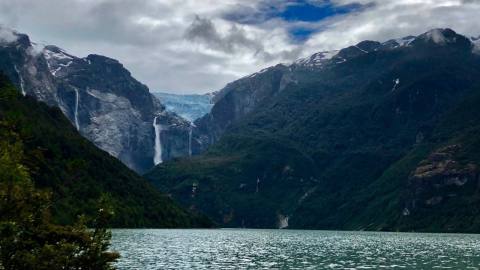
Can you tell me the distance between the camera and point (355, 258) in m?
139

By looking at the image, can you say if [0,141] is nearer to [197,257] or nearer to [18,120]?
[18,120]

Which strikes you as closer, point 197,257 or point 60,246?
point 60,246

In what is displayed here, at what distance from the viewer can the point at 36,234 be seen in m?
47.4

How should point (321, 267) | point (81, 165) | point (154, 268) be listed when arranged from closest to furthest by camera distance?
point (81, 165), point (154, 268), point (321, 267)

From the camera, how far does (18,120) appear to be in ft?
188

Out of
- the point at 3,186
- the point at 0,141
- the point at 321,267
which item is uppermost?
the point at 0,141

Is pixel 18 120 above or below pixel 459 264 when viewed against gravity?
above

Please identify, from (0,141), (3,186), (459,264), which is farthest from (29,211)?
(459,264)

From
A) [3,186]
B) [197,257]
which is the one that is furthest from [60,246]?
[197,257]

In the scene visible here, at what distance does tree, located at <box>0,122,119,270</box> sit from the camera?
149 feet

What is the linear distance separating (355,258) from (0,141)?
10110 cm

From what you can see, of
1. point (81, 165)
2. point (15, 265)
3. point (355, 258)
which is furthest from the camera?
point (355, 258)

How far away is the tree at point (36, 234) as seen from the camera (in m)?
45.5

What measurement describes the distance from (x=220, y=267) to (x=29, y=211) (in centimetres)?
6509
